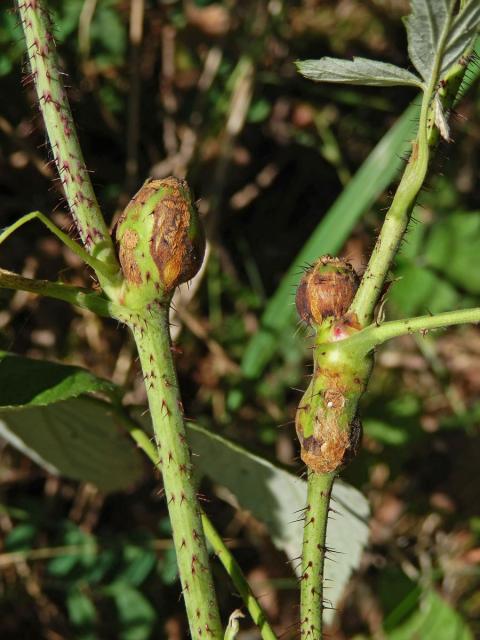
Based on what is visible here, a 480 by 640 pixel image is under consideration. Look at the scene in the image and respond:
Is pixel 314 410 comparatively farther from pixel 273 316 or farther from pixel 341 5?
pixel 341 5

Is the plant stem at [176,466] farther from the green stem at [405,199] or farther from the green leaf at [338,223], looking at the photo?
the green leaf at [338,223]

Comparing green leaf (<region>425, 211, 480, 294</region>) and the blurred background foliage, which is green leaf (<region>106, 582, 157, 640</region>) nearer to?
the blurred background foliage

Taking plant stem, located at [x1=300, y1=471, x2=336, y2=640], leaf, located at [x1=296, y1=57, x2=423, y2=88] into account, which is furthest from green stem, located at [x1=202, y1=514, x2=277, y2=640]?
leaf, located at [x1=296, y1=57, x2=423, y2=88]

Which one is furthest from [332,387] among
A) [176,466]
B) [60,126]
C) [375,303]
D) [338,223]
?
[338,223]

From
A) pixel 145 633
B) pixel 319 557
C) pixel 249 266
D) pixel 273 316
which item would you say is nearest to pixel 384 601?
pixel 145 633

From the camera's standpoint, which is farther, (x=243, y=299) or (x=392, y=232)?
(x=243, y=299)

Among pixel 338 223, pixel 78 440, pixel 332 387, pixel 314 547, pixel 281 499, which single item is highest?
pixel 338 223

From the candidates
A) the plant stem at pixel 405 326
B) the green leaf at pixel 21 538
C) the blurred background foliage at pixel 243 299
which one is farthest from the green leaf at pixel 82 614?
the plant stem at pixel 405 326

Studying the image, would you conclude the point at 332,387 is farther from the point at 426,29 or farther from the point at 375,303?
the point at 426,29
